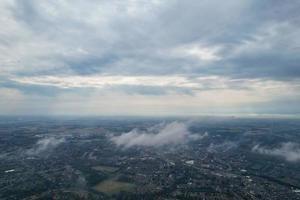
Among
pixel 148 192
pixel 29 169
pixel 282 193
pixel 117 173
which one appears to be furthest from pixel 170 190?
pixel 29 169

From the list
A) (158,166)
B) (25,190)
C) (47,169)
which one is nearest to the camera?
(25,190)

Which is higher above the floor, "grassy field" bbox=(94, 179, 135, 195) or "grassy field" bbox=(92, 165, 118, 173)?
"grassy field" bbox=(92, 165, 118, 173)

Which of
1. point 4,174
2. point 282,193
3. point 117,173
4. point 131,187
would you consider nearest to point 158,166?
point 117,173

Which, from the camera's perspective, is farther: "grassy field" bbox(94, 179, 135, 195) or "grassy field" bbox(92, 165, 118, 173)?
"grassy field" bbox(92, 165, 118, 173)

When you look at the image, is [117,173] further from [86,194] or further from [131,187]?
[86,194]

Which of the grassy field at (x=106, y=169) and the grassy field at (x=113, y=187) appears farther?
the grassy field at (x=106, y=169)

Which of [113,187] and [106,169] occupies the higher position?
[106,169]

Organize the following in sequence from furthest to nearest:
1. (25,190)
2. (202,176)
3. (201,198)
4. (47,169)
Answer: (47,169)
(202,176)
(25,190)
(201,198)

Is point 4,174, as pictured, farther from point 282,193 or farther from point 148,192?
point 282,193

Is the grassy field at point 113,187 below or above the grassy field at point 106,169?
below

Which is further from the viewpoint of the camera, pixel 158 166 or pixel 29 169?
pixel 158 166
